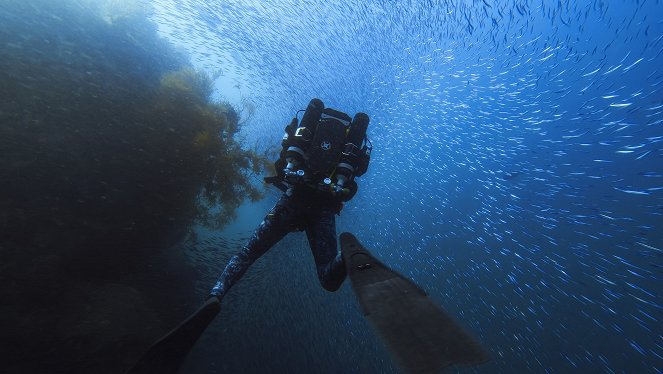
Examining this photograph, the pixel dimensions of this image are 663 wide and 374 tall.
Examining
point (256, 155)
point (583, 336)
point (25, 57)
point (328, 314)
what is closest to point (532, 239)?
point (583, 336)

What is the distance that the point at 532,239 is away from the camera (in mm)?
36812

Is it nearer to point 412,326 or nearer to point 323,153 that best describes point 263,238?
point 323,153

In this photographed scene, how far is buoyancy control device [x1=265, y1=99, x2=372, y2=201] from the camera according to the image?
378 cm

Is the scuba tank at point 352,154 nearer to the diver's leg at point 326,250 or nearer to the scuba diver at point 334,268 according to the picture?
the scuba diver at point 334,268

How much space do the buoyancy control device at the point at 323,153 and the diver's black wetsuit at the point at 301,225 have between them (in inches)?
9.8

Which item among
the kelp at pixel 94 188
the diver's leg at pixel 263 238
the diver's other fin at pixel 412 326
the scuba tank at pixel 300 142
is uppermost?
the scuba tank at pixel 300 142

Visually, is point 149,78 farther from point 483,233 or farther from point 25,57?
point 483,233

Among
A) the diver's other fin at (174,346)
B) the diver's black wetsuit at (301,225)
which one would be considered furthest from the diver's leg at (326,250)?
the diver's other fin at (174,346)

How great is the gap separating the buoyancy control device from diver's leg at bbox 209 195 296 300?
1.41ft

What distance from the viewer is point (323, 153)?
3.80m

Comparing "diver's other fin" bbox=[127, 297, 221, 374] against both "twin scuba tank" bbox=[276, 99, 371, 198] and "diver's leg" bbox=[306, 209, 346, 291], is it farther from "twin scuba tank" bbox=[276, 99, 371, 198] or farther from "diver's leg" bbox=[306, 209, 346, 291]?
"twin scuba tank" bbox=[276, 99, 371, 198]

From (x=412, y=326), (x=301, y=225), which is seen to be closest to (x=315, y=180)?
(x=301, y=225)

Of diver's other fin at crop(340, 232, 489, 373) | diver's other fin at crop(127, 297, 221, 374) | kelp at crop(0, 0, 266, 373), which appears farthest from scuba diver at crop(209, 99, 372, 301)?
kelp at crop(0, 0, 266, 373)

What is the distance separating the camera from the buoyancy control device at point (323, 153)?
3783 millimetres
